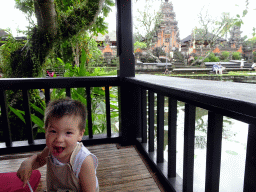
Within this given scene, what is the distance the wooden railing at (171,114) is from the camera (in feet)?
1.75

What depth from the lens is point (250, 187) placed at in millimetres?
545

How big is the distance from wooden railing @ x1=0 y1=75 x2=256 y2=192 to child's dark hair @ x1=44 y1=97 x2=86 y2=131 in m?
0.41

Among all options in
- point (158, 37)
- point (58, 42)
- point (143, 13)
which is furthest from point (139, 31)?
point (58, 42)

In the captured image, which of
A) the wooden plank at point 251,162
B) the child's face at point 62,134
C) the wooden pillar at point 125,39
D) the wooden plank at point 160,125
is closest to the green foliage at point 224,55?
the wooden pillar at point 125,39

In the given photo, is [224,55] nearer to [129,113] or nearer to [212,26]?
[212,26]

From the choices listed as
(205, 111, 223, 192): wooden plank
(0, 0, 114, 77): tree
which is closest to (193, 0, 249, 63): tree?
(0, 0, 114, 77): tree

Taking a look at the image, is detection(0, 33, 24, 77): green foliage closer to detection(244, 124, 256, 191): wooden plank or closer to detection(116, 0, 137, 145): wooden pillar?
detection(116, 0, 137, 145): wooden pillar

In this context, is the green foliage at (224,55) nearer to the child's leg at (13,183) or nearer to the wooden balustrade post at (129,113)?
the wooden balustrade post at (129,113)

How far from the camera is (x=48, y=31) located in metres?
2.48

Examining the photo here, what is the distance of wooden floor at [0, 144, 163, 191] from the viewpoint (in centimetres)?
127

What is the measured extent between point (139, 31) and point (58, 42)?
1.18 meters

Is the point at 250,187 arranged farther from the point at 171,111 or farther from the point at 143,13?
the point at 143,13

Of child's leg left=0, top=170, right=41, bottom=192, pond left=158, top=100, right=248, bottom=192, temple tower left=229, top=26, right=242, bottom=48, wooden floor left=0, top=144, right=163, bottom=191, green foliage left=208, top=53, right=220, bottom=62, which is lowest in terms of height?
pond left=158, top=100, right=248, bottom=192

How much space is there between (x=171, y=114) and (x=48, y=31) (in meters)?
2.17
